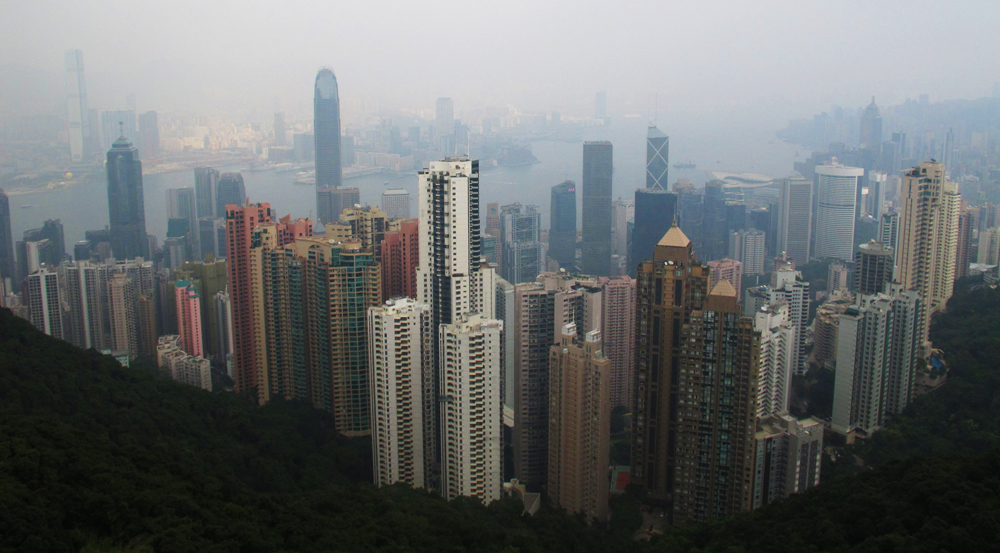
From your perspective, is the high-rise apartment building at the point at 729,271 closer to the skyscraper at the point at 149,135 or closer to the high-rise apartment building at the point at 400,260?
the high-rise apartment building at the point at 400,260

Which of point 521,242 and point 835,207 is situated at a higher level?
point 835,207

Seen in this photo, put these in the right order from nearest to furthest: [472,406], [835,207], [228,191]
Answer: [472,406]
[228,191]
[835,207]

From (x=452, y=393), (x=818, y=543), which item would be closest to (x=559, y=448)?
(x=452, y=393)

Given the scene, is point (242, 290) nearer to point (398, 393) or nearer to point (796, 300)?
point (398, 393)

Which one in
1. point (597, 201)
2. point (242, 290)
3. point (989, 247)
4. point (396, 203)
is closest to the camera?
point (242, 290)

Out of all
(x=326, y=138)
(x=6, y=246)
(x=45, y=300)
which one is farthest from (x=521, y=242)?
(x=6, y=246)
